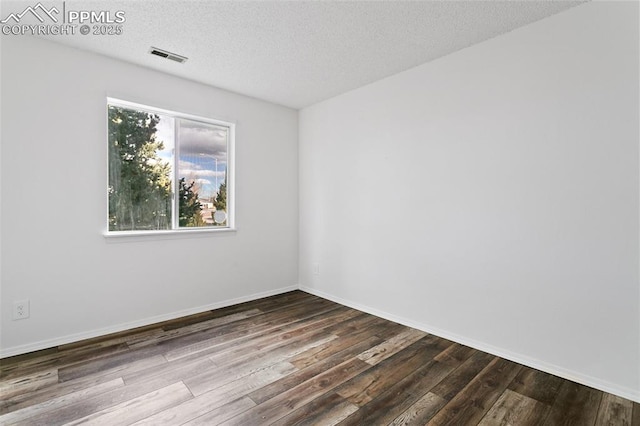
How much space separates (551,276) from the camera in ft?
7.37

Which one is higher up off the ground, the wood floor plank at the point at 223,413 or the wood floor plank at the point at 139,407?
the wood floor plank at the point at 139,407

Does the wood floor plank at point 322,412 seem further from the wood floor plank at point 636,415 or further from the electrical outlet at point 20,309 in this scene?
the electrical outlet at point 20,309

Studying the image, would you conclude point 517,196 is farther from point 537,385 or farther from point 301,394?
point 301,394

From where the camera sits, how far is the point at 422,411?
5.95 feet

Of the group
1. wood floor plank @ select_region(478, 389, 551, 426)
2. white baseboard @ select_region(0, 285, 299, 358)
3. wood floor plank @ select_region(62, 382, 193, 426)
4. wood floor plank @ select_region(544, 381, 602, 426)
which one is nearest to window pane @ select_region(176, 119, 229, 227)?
white baseboard @ select_region(0, 285, 299, 358)

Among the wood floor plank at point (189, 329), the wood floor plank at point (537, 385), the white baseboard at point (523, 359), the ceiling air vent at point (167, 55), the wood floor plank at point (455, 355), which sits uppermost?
the ceiling air vent at point (167, 55)

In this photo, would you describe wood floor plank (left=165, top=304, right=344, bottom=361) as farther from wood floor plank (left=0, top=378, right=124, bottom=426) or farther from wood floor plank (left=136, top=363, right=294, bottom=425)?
wood floor plank (left=136, top=363, right=294, bottom=425)

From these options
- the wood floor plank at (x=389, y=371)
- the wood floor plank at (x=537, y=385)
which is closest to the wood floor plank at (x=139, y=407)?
the wood floor plank at (x=389, y=371)

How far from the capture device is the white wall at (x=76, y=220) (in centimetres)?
241

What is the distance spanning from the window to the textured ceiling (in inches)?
21.4

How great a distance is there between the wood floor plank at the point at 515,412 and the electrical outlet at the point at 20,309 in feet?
11.0


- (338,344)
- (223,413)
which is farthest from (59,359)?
(338,344)

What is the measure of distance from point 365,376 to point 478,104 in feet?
7.76

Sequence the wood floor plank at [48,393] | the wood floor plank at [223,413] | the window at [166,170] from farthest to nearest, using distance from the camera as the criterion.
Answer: the window at [166,170] < the wood floor plank at [48,393] < the wood floor plank at [223,413]
